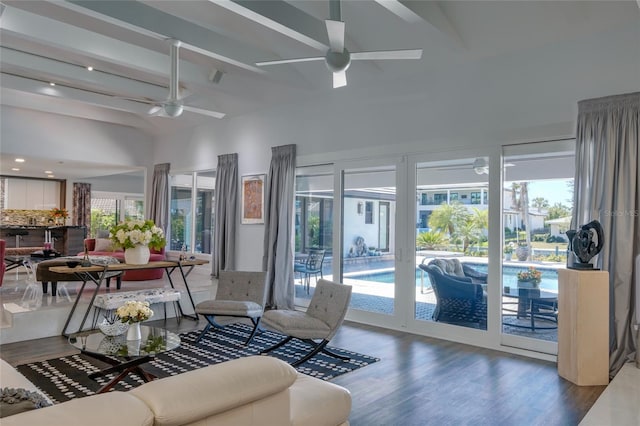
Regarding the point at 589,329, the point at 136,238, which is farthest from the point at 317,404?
the point at 136,238

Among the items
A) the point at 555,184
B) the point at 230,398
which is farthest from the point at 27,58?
the point at 555,184

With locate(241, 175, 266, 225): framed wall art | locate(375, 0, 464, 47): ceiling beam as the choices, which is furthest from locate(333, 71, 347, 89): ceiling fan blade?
locate(241, 175, 266, 225): framed wall art

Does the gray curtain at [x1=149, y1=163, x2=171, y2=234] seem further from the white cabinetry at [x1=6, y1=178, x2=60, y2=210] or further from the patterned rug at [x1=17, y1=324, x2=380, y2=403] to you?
the white cabinetry at [x1=6, y1=178, x2=60, y2=210]

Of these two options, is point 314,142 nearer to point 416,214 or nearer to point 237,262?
point 416,214

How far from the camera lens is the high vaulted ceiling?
430 centimetres

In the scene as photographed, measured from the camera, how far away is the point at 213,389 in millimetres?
1592

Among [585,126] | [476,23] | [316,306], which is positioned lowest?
[316,306]

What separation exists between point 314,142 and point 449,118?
7.14 ft

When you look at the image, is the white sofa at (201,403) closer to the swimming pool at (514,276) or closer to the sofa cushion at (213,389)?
the sofa cushion at (213,389)

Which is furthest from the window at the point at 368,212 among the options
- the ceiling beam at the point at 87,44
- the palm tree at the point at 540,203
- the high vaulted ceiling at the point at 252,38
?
the ceiling beam at the point at 87,44

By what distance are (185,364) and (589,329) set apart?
373 cm

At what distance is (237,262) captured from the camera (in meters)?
7.95

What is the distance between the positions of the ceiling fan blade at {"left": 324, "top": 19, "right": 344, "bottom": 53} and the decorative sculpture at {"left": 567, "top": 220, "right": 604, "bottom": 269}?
271 centimetres

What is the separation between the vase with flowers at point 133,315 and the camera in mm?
3549
